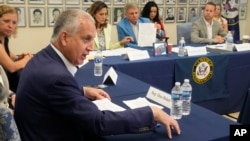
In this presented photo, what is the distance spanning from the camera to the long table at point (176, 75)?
3.24 meters

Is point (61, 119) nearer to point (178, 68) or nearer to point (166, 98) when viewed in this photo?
point (166, 98)

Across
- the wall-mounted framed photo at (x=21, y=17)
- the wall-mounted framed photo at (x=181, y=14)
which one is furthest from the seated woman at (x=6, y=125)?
the wall-mounted framed photo at (x=181, y=14)

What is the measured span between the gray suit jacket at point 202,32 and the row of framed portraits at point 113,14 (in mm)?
1434

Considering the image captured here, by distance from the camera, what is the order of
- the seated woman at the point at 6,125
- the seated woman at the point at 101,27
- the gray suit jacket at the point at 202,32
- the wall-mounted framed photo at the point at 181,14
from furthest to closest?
the wall-mounted framed photo at the point at 181,14 < the gray suit jacket at the point at 202,32 < the seated woman at the point at 101,27 < the seated woman at the point at 6,125

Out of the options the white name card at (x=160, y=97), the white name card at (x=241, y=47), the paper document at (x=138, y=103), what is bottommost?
the paper document at (x=138, y=103)

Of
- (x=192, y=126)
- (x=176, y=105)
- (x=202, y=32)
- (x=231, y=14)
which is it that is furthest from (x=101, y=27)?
(x=231, y=14)

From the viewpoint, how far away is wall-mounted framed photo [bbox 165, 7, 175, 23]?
238 inches

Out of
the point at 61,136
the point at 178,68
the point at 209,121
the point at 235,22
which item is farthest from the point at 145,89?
the point at 235,22

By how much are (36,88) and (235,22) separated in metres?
5.95

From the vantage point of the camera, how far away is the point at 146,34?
4035mm

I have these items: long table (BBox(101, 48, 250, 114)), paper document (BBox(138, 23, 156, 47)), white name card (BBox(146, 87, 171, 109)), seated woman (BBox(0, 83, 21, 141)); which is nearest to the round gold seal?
long table (BBox(101, 48, 250, 114))

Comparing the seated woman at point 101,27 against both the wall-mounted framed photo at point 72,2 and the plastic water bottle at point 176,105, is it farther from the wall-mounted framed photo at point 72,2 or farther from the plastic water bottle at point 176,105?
the plastic water bottle at point 176,105

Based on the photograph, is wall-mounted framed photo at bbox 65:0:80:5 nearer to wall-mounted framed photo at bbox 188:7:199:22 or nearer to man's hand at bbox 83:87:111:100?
wall-mounted framed photo at bbox 188:7:199:22

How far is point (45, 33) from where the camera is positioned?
5.12m
